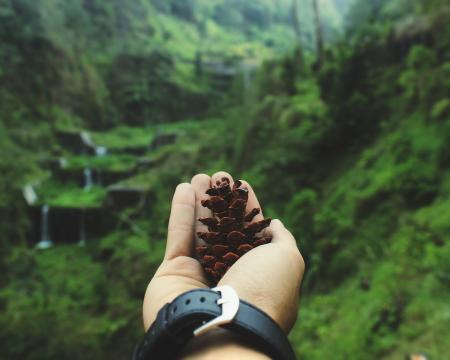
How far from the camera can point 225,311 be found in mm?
1185

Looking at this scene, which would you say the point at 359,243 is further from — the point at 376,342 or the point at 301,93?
the point at 301,93

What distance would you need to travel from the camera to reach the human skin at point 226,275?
1206mm

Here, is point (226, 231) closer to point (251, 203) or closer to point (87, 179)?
point (251, 203)

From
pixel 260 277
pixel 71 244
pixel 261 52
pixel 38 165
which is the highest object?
pixel 261 52

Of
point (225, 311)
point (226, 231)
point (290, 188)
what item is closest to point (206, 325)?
point (225, 311)

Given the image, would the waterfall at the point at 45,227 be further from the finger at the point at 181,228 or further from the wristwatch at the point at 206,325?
the wristwatch at the point at 206,325

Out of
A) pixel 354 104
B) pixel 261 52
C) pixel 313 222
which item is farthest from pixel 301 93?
pixel 261 52

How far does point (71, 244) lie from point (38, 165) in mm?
5726

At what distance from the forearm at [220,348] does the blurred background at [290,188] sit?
11.6 ft

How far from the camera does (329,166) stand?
32.1ft

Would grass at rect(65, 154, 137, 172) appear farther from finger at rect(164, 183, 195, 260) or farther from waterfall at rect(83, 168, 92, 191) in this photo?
finger at rect(164, 183, 195, 260)

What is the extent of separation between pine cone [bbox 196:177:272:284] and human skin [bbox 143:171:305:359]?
0.22ft

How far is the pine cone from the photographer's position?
1.57m

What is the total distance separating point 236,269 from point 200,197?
425 millimetres
